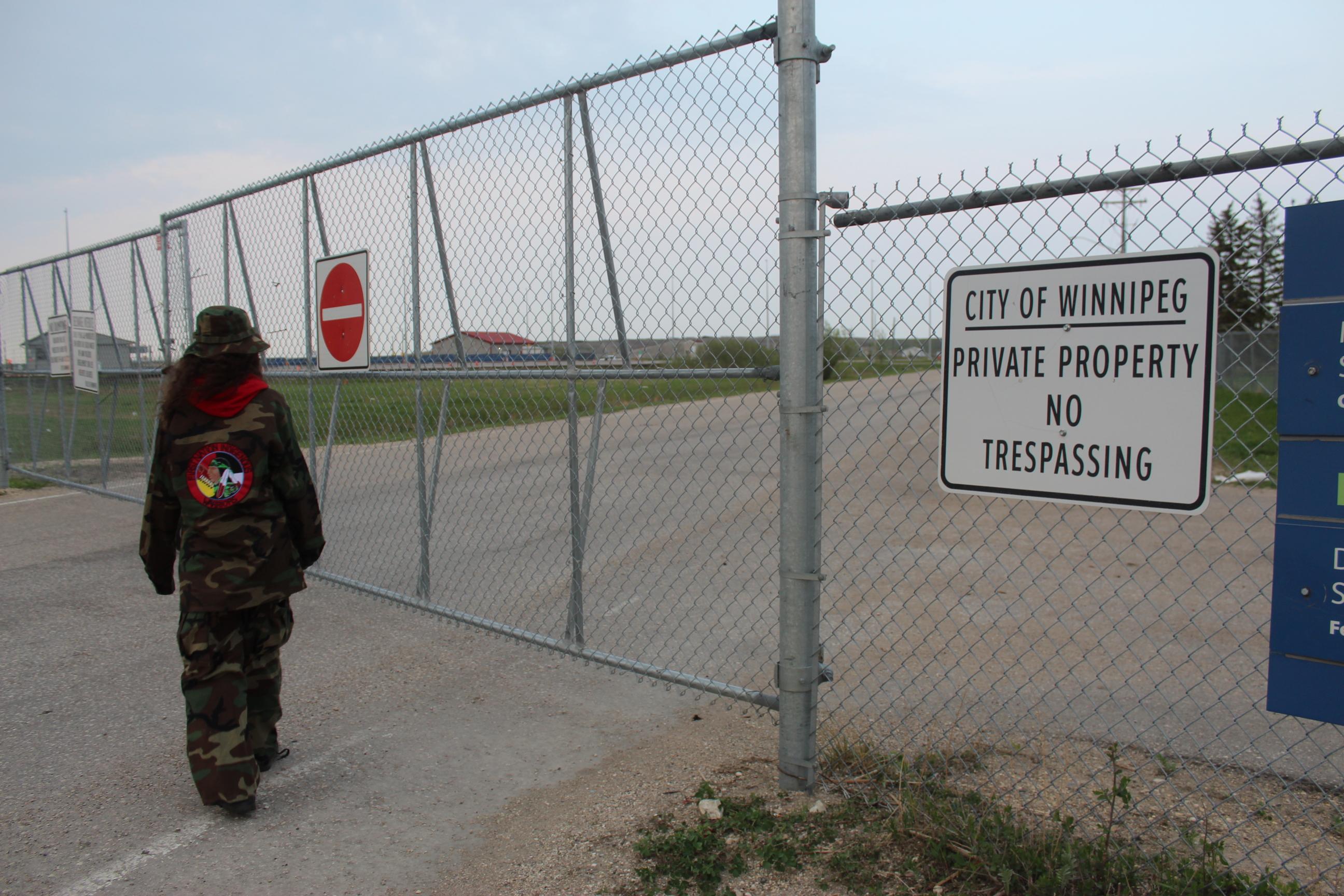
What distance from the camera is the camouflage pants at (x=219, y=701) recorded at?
343 centimetres

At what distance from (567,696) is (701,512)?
17.5 ft

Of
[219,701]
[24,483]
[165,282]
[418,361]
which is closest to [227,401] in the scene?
[219,701]

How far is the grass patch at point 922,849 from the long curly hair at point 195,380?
239 centimetres

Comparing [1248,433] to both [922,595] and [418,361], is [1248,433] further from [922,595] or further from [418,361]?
[418,361]

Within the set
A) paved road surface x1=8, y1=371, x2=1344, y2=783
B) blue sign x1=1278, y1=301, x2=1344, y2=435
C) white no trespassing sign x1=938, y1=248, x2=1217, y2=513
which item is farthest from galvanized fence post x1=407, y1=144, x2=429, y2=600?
blue sign x1=1278, y1=301, x2=1344, y2=435

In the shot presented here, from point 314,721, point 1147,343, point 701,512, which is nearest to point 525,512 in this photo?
point 701,512

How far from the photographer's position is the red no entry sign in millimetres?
5750

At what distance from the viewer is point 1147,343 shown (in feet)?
8.44

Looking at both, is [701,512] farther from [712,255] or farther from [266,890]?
[266,890]

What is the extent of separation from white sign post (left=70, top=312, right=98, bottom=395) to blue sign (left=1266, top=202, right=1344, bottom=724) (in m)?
10.8

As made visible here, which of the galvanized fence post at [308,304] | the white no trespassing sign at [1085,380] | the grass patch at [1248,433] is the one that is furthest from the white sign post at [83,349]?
the grass patch at [1248,433]

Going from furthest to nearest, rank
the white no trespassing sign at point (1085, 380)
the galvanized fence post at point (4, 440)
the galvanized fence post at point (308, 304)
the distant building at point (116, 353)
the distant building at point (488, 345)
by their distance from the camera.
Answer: the galvanized fence post at point (4, 440) → the distant building at point (116, 353) → the galvanized fence post at point (308, 304) → the distant building at point (488, 345) → the white no trespassing sign at point (1085, 380)

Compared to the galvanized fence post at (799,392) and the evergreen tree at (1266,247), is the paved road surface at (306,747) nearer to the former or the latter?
the galvanized fence post at (799,392)

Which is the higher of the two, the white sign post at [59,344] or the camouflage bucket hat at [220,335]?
the white sign post at [59,344]
